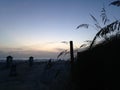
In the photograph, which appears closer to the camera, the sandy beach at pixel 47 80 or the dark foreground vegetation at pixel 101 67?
the dark foreground vegetation at pixel 101 67

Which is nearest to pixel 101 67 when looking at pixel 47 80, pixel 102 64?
pixel 102 64

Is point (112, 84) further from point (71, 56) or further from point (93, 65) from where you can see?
point (71, 56)

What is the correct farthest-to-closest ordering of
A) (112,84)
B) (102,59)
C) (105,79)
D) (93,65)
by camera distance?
1. (93,65)
2. (102,59)
3. (105,79)
4. (112,84)

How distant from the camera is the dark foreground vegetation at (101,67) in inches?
135

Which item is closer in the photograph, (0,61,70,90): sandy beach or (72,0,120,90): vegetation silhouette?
(72,0,120,90): vegetation silhouette

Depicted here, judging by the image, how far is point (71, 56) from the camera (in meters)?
5.94

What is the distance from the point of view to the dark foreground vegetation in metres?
3.43

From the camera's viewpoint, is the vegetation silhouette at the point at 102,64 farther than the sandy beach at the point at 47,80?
No

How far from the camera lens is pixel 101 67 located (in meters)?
3.87

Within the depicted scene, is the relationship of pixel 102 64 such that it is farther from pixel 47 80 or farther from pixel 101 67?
pixel 47 80

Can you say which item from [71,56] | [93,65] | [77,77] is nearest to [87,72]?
[93,65]

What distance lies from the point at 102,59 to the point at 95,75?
0.33 meters

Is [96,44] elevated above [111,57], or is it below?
above

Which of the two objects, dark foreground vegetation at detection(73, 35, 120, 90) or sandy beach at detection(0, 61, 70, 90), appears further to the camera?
sandy beach at detection(0, 61, 70, 90)
